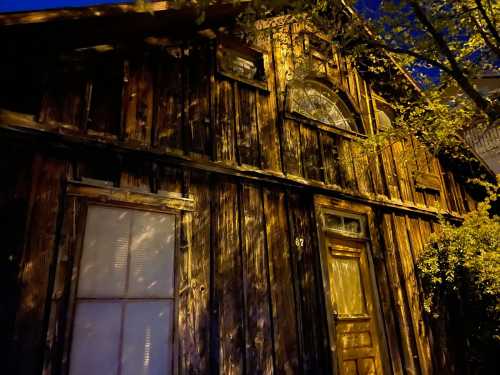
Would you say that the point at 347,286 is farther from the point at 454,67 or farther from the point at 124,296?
the point at 124,296

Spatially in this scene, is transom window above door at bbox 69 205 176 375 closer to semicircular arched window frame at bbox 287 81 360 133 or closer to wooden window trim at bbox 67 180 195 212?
wooden window trim at bbox 67 180 195 212

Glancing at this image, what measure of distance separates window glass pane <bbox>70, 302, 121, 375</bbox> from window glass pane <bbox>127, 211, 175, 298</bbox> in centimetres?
31

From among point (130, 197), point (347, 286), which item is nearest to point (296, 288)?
point (347, 286)

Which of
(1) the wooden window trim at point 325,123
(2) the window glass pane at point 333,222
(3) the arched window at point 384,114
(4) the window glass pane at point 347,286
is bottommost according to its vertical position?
(4) the window glass pane at point 347,286

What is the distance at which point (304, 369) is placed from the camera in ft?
16.0

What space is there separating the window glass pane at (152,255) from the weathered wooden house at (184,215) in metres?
0.02

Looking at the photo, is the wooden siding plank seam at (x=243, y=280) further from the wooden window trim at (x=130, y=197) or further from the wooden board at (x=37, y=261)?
the wooden board at (x=37, y=261)

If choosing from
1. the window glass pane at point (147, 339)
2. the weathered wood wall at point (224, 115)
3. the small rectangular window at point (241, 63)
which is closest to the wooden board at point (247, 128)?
the weathered wood wall at point (224, 115)

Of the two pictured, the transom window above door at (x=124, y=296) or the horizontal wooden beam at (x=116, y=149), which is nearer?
the transom window above door at (x=124, y=296)

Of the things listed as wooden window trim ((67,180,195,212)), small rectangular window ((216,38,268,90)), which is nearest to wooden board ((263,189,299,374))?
wooden window trim ((67,180,195,212))

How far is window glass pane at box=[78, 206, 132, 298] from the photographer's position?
12.3 ft

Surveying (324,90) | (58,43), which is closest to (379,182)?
(324,90)

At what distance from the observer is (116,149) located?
4266 millimetres

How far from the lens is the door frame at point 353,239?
532cm
